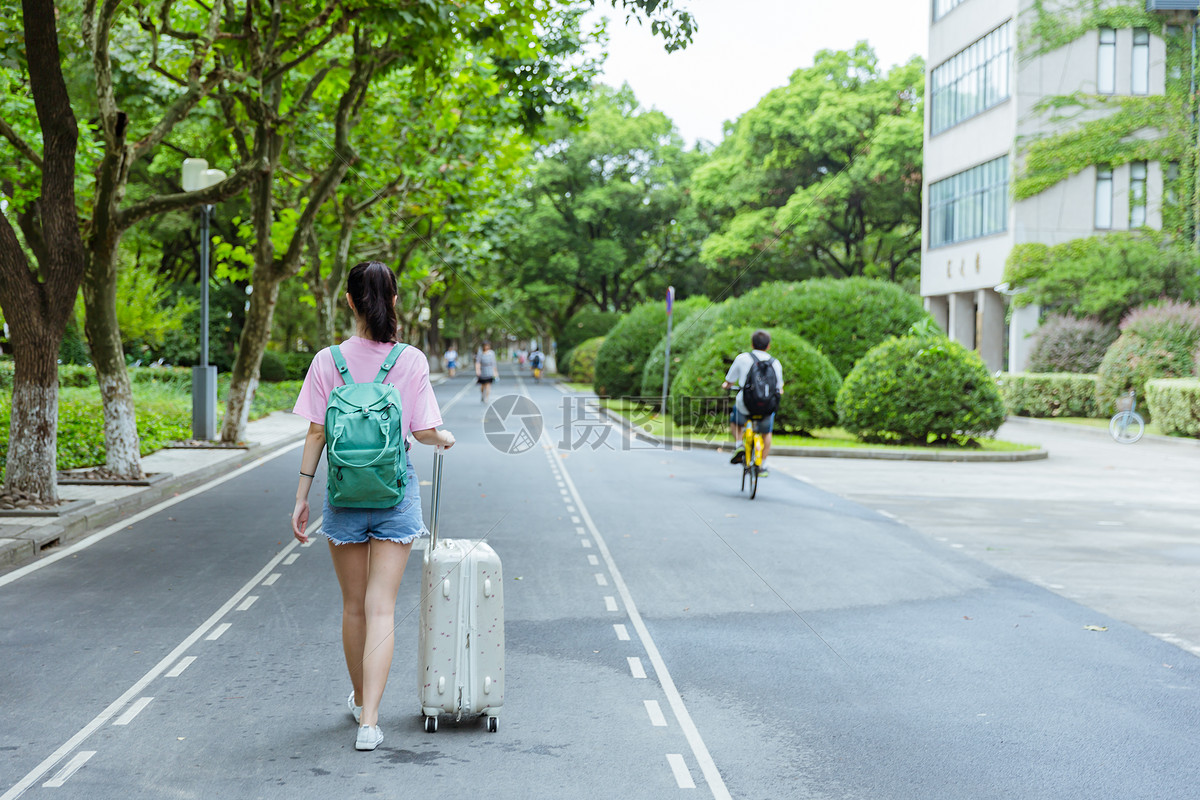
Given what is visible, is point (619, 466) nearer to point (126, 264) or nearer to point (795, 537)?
point (795, 537)

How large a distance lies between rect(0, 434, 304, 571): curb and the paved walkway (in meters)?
7.69

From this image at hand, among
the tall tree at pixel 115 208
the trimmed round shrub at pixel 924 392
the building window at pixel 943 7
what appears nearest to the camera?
the tall tree at pixel 115 208

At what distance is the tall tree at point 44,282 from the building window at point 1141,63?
34.9 m

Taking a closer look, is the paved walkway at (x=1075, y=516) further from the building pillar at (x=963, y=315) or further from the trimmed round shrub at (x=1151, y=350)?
the building pillar at (x=963, y=315)

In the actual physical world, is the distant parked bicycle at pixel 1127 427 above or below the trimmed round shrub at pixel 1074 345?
below

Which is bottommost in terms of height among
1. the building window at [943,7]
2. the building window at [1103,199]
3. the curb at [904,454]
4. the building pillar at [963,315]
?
the curb at [904,454]

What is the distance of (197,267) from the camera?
44438 mm

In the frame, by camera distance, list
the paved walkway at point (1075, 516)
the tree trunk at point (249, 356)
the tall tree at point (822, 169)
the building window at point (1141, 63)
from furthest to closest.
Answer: the tall tree at point (822, 169)
the building window at point (1141, 63)
the tree trunk at point (249, 356)
the paved walkway at point (1075, 516)

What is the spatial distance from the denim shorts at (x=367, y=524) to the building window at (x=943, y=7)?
42.5 meters

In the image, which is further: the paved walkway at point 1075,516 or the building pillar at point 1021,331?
the building pillar at point 1021,331

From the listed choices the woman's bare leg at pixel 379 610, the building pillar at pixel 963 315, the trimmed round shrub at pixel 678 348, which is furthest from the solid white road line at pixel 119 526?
the building pillar at pixel 963 315

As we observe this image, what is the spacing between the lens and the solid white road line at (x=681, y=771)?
430 centimetres

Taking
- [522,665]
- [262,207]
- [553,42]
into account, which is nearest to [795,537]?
[522,665]

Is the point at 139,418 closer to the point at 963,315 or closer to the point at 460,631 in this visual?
the point at 460,631
